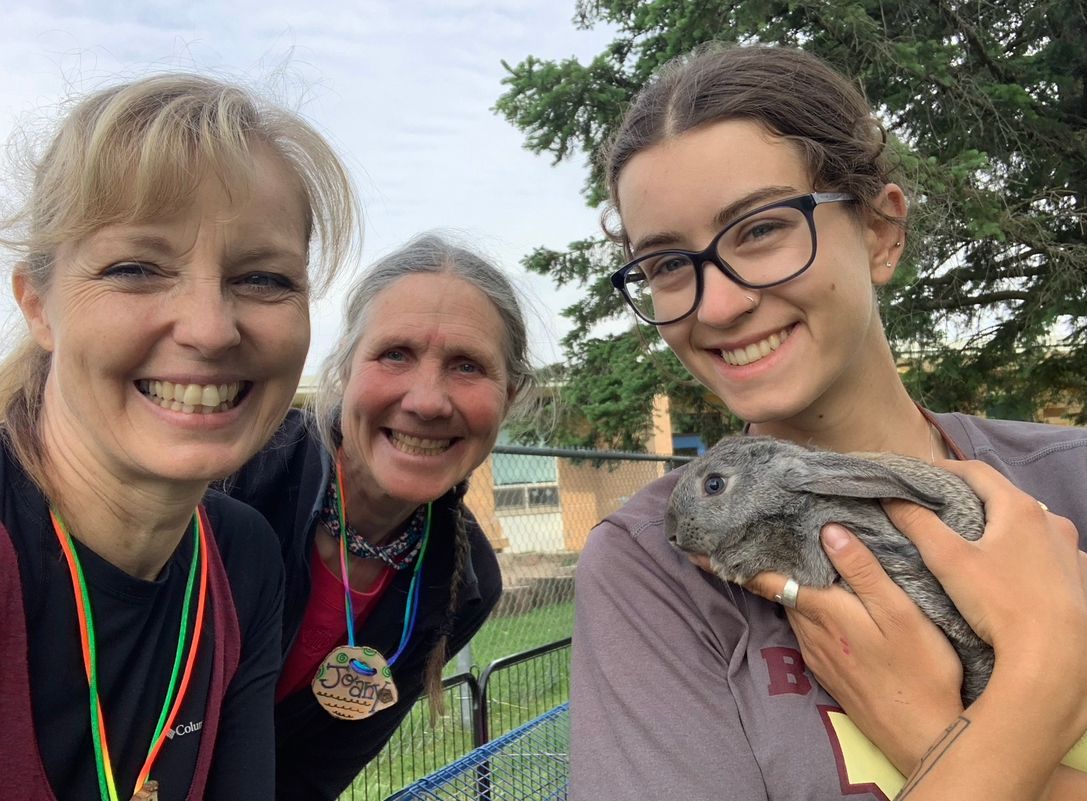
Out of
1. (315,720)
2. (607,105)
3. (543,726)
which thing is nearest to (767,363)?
(315,720)

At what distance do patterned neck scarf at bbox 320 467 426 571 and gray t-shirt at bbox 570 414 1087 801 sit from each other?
1.20 metres

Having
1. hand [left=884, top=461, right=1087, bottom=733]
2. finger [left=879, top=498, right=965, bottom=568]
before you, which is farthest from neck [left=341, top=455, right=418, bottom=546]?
hand [left=884, top=461, right=1087, bottom=733]

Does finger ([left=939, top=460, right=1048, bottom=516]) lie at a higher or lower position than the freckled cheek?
lower

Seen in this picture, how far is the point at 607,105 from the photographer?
10570 mm

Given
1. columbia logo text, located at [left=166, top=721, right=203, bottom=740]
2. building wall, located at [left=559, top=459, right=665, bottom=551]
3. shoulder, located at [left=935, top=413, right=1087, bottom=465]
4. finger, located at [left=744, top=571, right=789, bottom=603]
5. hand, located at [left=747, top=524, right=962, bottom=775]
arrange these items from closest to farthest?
hand, located at [left=747, top=524, right=962, bottom=775]
finger, located at [left=744, top=571, right=789, bottom=603]
columbia logo text, located at [left=166, top=721, right=203, bottom=740]
shoulder, located at [left=935, top=413, right=1087, bottom=465]
building wall, located at [left=559, top=459, right=665, bottom=551]

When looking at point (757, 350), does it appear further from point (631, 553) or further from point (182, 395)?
point (182, 395)

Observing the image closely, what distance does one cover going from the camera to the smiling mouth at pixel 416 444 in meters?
2.72

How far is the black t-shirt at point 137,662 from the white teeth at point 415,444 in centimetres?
64

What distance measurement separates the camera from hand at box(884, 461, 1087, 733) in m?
1.44

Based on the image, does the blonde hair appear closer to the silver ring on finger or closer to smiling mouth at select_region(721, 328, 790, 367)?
smiling mouth at select_region(721, 328, 790, 367)

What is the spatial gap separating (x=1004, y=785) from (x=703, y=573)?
2.31ft

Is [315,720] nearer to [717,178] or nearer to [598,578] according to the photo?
[598,578]

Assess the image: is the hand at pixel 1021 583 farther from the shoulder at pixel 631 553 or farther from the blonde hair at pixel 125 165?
the blonde hair at pixel 125 165

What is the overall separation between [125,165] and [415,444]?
4.41ft
